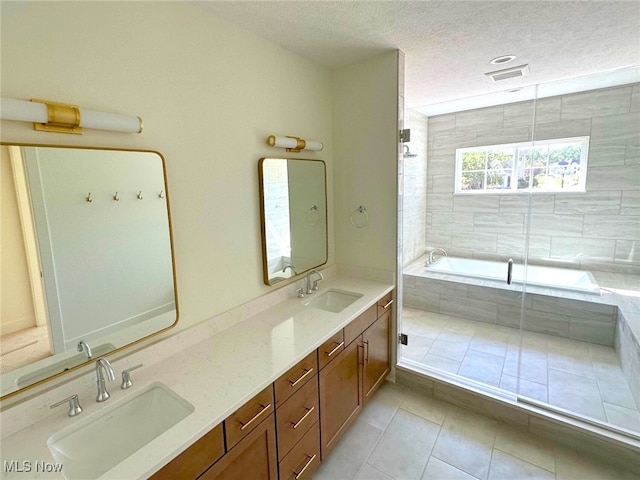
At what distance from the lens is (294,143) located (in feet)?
6.94

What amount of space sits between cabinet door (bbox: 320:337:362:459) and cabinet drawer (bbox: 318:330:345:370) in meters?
0.04

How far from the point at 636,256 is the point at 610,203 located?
2.04 feet

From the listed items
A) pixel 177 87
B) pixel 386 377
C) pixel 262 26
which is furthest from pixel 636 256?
pixel 177 87

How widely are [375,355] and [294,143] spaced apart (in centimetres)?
169

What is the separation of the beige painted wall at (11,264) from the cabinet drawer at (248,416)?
832mm

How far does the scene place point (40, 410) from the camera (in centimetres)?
Result: 111

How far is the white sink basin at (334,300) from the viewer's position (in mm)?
2347

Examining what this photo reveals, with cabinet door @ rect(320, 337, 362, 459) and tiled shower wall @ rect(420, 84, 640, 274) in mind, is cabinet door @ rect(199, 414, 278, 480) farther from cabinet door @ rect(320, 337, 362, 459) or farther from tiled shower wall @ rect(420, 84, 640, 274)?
tiled shower wall @ rect(420, 84, 640, 274)

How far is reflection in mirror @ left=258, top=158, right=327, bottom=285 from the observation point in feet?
6.75

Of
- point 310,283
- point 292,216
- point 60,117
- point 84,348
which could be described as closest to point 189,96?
point 60,117

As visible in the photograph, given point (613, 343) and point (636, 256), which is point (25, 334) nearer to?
point (613, 343)

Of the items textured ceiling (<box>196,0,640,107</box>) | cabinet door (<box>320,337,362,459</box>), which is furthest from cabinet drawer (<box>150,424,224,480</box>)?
textured ceiling (<box>196,0,640,107</box>)

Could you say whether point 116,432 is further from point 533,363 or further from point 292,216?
point 533,363

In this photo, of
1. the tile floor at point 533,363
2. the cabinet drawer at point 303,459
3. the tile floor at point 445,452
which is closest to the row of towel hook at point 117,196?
the cabinet drawer at point 303,459
